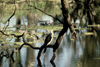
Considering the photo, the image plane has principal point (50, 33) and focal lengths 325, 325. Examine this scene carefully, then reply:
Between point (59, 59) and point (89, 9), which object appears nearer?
point (59, 59)

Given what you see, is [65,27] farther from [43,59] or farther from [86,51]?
[86,51]

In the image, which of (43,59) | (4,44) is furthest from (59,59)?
(4,44)

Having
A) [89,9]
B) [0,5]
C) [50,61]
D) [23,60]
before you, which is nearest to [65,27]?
[50,61]

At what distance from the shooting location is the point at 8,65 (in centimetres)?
1116

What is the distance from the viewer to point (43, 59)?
12141 millimetres

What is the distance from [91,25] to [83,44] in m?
4.84

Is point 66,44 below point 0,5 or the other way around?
→ below

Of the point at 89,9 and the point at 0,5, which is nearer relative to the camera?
the point at 0,5

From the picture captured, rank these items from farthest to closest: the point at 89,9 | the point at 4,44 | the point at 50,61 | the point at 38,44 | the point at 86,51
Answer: the point at 89,9
the point at 38,44
the point at 86,51
the point at 4,44
the point at 50,61

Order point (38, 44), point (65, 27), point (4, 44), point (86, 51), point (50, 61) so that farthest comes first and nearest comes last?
point (38, 44)
point (86, 51)
point (4, 44)
point (50, 61)
point (65, 27)

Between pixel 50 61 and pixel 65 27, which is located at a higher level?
pixel 65 27

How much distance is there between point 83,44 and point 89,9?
463 centimetres

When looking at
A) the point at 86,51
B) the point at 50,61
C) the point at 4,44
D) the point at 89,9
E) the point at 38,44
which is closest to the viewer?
the point at 50,61

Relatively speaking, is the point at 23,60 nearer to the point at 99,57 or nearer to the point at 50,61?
the point at 50,61
